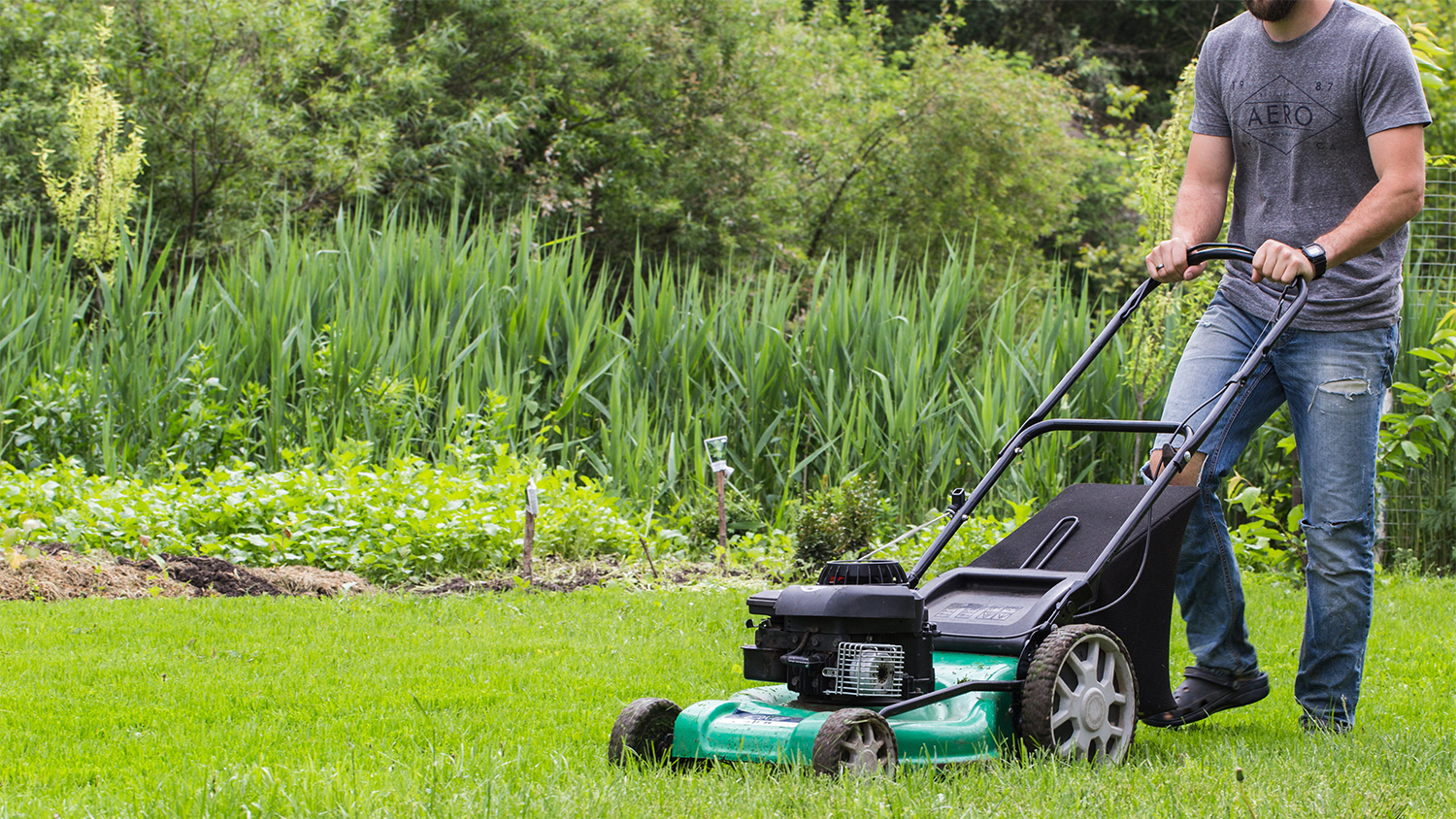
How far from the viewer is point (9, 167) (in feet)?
32.6

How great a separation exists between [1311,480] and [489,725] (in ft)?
6.49

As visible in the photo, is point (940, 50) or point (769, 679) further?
point (940, 50)

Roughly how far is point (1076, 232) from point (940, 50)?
4171 mm

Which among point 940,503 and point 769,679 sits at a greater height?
point 769,679

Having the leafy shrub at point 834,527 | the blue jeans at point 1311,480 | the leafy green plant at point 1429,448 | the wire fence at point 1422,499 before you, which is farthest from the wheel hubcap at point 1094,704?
the wire fence at point 1422,499

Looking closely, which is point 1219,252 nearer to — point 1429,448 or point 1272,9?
point 1272,9

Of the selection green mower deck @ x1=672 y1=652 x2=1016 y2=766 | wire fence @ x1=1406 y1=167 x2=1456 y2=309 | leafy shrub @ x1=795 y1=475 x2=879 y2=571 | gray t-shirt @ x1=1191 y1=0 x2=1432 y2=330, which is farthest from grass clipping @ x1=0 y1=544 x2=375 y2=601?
wire fence @ x1=1406 y1=167 x2=1456 y2=309

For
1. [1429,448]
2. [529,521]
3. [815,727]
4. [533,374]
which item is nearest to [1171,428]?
[815,727]

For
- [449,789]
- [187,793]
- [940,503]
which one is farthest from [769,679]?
[940,503]

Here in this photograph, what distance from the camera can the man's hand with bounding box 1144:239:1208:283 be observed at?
10.6ft

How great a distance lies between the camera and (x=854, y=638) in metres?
2.63

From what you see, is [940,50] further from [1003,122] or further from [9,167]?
[9,167]

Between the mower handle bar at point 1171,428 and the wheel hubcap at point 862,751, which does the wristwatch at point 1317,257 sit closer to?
the mower handle bar at point 1171,428

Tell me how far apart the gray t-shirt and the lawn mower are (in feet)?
0.59
